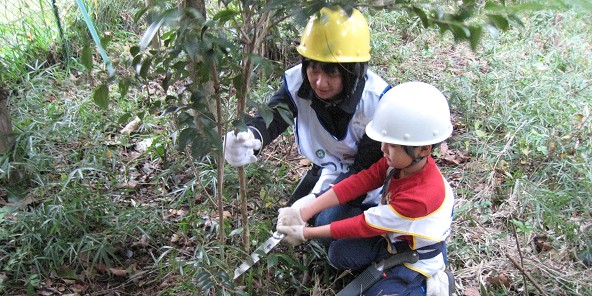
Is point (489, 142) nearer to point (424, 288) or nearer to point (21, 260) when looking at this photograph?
point (424, 288)

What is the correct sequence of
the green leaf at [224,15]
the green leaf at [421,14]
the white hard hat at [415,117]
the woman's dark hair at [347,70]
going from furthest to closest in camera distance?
the woman's dark hair at [347,70] → the white hard hat at [415,117] → the green leaf at [224,15] → the green leaf at [421,14]

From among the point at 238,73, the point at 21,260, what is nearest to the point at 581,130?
the point at 238,73

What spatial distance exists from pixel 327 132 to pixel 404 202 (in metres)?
0.62

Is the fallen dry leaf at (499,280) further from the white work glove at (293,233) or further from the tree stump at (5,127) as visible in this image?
the tree stump at (5,127)

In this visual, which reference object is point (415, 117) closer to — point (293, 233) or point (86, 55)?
point (293, 233)

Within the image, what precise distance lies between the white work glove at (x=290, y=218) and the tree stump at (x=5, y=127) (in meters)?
1.43

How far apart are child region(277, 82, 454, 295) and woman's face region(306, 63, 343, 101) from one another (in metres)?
0.20

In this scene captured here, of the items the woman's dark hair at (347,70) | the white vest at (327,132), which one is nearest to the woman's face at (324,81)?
the woman's dark hair at (347,70)

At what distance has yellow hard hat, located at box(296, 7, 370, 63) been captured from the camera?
74.2 inches

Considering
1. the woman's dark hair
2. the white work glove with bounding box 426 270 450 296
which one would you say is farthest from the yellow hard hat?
the white work glove with bounding box 426 270 450 296

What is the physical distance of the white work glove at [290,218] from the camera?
6.79 feet

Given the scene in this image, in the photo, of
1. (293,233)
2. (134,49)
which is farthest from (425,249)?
(134,49)

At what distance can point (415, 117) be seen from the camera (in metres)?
1.79

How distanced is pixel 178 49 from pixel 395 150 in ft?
2.96
